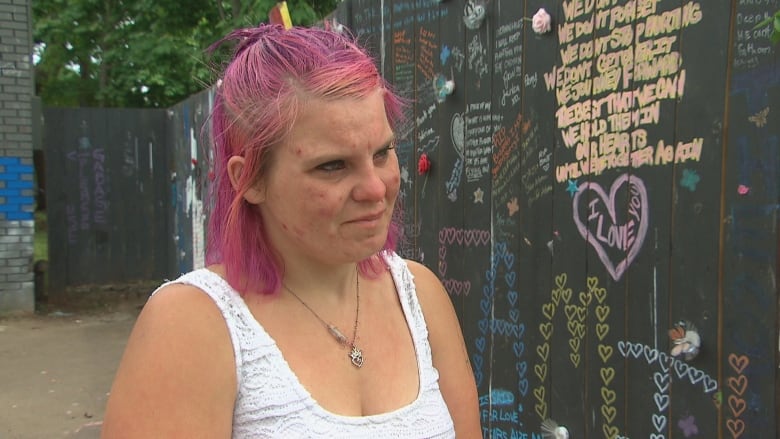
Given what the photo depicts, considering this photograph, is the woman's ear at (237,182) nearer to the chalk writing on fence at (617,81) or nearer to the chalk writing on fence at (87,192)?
the chalk writing on fence at (617,81)

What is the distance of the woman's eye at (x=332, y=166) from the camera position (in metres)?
1.33

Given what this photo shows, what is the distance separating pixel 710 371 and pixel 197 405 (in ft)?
5.14

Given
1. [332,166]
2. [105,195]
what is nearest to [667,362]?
[332,166]

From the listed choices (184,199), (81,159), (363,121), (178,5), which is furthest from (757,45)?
(178,5)

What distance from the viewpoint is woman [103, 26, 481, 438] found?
4.07 ft

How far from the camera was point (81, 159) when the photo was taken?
9648mm

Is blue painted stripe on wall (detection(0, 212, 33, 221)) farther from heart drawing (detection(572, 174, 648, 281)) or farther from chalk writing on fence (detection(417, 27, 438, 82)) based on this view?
heart drawing (detection(572, 174, 648, 281))

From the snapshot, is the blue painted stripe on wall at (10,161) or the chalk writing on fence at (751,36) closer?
the chalk writing on fence at (751,36)

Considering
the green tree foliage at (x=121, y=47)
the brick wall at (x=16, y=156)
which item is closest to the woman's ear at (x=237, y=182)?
the brick wall at (x=16, y=156)

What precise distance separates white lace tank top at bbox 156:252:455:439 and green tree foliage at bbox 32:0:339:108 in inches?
345

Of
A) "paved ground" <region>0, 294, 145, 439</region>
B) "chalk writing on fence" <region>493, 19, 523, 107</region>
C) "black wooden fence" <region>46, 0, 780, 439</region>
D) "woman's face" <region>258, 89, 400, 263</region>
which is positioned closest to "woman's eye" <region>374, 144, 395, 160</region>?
"woman's face" <region>258, 89, 400, 263</region>

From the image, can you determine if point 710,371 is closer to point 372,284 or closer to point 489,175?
point 372,284

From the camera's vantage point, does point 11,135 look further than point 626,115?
Yes

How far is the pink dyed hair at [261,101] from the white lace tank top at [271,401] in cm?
7
